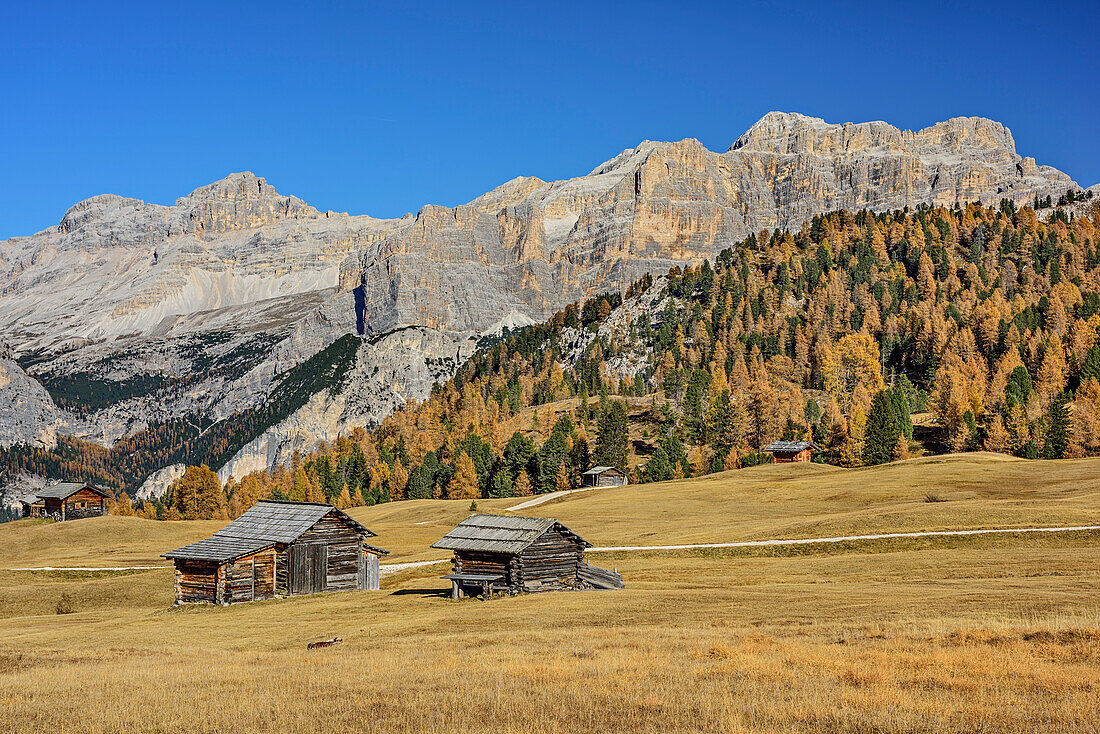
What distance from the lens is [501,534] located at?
53875mm

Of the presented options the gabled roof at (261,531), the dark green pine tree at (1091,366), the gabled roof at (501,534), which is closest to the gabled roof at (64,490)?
the gabled roof at (261,531)

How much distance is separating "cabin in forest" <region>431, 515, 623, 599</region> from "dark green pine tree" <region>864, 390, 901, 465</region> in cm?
7312

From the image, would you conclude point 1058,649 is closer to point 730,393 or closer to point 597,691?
point 597,691

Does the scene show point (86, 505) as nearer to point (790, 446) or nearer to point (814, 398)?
point (790, 446)

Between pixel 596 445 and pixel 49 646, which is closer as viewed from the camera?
pixel 49 646

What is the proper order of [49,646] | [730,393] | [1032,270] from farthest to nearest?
[1032,270], [730,393], [49,646]

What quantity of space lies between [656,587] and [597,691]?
29.1 meters

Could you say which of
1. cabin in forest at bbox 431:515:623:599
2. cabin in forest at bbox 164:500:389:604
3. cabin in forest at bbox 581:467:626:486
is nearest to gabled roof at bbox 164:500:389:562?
cabin in forest at bbox 164:500:389:604

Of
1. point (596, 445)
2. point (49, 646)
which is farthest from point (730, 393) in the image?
point (49, 646)

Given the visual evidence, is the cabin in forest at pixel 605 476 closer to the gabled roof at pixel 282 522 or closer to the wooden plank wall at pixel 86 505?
the gabled roof at pixel 282 522

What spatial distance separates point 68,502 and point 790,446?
98.3 m

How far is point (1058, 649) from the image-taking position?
68.7ft

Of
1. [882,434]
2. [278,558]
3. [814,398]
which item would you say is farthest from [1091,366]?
[278,558]

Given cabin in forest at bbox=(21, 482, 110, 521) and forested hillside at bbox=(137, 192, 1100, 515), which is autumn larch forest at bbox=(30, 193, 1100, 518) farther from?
cabin in forest at bbox=(21, 482, 110, 521)
